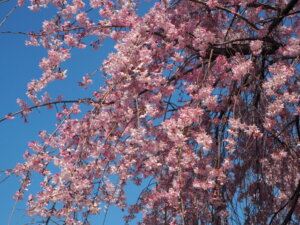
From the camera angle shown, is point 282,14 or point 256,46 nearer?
point 256,46

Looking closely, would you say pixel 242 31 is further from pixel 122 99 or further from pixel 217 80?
pixel 122 99

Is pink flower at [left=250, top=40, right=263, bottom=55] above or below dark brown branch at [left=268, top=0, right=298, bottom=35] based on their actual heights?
below

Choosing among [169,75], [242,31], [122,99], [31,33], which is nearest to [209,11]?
[242,31]

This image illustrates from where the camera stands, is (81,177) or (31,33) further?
(31,33)

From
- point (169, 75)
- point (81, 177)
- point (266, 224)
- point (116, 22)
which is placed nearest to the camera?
point (81, 177)

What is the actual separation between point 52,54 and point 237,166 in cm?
197

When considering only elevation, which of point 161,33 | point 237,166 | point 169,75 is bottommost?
point 237,166

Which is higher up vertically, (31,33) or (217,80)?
(31,33)

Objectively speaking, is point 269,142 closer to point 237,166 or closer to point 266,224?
point 237,166

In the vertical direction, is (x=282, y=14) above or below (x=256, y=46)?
above

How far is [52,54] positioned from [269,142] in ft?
7.04

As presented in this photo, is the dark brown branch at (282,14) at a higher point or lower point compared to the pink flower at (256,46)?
higher

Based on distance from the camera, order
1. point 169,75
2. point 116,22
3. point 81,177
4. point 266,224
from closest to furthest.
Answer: point 81,177
point 266,224
point 169,75
point 116,22

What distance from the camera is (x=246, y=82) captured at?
385cm
